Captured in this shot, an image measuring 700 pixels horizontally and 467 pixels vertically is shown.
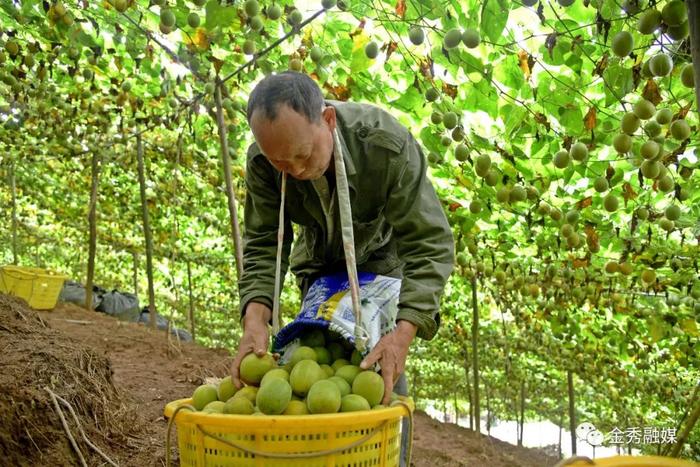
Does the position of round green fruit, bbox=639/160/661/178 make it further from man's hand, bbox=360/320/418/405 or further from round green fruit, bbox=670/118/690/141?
man's hand, bbox=360/320/418/405

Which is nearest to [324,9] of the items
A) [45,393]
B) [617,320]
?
[45,393]

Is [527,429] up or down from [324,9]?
down

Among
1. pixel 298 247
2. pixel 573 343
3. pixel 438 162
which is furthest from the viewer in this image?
pixel 573 343

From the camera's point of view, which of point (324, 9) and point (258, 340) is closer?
point (258, 340)

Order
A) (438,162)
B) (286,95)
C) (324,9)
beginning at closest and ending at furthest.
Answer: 1. (286,95)
2. (324,9)
3. (438,162)

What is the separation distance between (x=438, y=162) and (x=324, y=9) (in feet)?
4.25

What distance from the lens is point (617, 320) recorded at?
8.01 m

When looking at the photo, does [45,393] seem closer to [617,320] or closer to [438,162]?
[438,162]

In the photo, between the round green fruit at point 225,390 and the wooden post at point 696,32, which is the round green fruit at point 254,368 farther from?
the wooden post at point 696,32

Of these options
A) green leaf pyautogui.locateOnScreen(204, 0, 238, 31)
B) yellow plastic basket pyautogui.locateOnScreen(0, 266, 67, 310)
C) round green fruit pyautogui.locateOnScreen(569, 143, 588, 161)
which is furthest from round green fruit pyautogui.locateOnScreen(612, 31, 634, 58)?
yellow plastic basket pyautogui.locateOnScreen(0, 266, 67, 310)

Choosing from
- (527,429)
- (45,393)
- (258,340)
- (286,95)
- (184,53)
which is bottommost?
(527,429)

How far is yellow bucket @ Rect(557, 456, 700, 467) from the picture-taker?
4.83ft

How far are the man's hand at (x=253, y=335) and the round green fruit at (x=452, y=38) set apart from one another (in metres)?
1.58

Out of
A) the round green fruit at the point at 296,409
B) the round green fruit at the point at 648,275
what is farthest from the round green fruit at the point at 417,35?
the round green fruit at the point at 648,275
